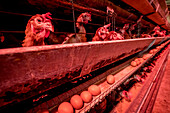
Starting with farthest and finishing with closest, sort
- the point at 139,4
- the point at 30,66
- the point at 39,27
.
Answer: the point at 139,4, the point at 39,27, the point at 30,66

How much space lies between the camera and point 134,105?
163cm

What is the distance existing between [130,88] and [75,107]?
2267 millimetres

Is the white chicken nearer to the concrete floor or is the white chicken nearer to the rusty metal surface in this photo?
the rusty metal surface

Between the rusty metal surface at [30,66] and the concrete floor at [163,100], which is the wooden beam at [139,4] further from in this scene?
the concrete floor at [163,100]

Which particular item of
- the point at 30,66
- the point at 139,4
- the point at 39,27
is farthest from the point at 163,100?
the point at 39,27

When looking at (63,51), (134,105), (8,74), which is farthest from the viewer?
(134,105)

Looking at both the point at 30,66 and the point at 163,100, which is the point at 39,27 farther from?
the point at 163,100

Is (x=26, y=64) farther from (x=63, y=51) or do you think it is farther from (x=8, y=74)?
(x=63, y=51)

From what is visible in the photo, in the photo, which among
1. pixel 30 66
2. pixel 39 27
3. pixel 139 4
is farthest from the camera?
pixel 139 4

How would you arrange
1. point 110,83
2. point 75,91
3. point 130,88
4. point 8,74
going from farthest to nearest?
point 130,88 < point 110,83 < point 75,91 < point 8,74

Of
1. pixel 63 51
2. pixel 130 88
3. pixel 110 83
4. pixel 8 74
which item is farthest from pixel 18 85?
pixel 130 88

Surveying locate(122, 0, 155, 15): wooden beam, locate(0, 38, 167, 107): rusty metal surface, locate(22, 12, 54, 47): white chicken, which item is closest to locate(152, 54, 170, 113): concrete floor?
locate(0, 38, 167, 107): rusty metal surface

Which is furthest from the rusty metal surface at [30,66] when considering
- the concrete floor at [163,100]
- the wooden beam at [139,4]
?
the concrete floor at [163,100]

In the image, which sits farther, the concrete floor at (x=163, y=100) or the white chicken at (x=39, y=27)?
the concrete floor at (x=163, y=100)
